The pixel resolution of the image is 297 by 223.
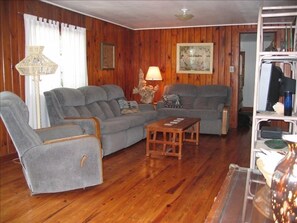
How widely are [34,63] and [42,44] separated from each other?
0.81m

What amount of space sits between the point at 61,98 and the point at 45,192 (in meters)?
1.84

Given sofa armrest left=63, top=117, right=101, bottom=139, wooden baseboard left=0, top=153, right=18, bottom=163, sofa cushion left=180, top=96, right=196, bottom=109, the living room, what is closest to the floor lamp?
the living room

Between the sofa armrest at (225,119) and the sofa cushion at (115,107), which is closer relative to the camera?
the sofa cushion at (115,107)

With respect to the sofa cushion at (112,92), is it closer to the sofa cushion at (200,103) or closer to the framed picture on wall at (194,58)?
the sofa cushion at (200,103)

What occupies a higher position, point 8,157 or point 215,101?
point 215,101

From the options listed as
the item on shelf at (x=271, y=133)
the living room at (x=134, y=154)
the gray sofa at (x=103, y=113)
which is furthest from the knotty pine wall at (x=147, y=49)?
the item on shelf at (x=271, y=133)

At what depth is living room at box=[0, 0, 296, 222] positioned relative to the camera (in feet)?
9.18

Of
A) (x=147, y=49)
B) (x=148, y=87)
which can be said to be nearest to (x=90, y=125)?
(x=148, y=87)

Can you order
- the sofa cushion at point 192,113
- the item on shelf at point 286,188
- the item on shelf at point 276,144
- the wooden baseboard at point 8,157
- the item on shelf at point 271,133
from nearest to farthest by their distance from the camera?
the item on shelf at point 286,188, the item on shelf at point 276,144, the item on shelf at point 271,133, the wooden baseboard at point 8,157, the sofa cushion at point 192,113

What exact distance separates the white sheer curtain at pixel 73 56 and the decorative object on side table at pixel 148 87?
137cm

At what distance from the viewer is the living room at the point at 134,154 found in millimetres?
2797

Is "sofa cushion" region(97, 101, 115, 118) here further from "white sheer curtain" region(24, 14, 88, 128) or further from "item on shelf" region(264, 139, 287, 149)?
"item on shelf" region(264, 139, 287, 149)

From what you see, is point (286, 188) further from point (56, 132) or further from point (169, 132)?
point (169, 132)

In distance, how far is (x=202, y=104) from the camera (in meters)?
6.55
